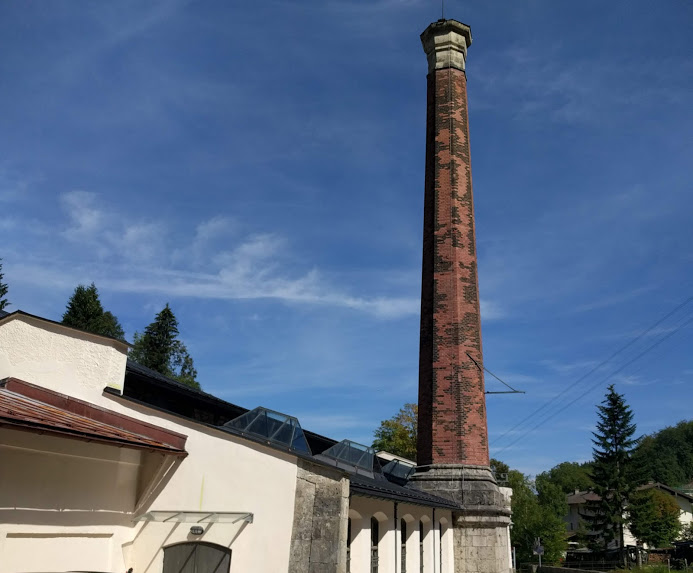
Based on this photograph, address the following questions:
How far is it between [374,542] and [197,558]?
368cm

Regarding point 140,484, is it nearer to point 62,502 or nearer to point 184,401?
point 62,502

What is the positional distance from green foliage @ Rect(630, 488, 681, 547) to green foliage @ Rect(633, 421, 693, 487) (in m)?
52.3

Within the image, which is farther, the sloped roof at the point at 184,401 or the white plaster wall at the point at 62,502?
the sloped roof at the point at 184,401

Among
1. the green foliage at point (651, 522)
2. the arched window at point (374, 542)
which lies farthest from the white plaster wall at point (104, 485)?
the green foliage at point (651, 522)

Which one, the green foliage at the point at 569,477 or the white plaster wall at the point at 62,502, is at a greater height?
the green foliage at the point at 569,477

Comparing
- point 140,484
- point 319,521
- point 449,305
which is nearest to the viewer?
point 319,521

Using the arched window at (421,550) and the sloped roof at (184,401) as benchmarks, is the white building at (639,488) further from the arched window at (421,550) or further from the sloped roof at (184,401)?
the sloped roof at (184,401)

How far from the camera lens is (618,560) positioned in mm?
43375

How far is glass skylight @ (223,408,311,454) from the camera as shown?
11578 millimetres

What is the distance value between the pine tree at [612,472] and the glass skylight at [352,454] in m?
37.2

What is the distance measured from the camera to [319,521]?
A: 9.75 metres

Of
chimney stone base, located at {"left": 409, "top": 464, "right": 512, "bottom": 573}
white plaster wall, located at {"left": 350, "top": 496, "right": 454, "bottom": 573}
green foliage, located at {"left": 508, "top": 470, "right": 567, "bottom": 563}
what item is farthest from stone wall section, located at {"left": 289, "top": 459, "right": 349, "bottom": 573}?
green foliage, located at {"left": 508, "top": 470, "right": 567, "bottom": 563}

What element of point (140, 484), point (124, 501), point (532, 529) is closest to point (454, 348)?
point (140, 484)

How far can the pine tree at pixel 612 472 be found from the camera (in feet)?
149
